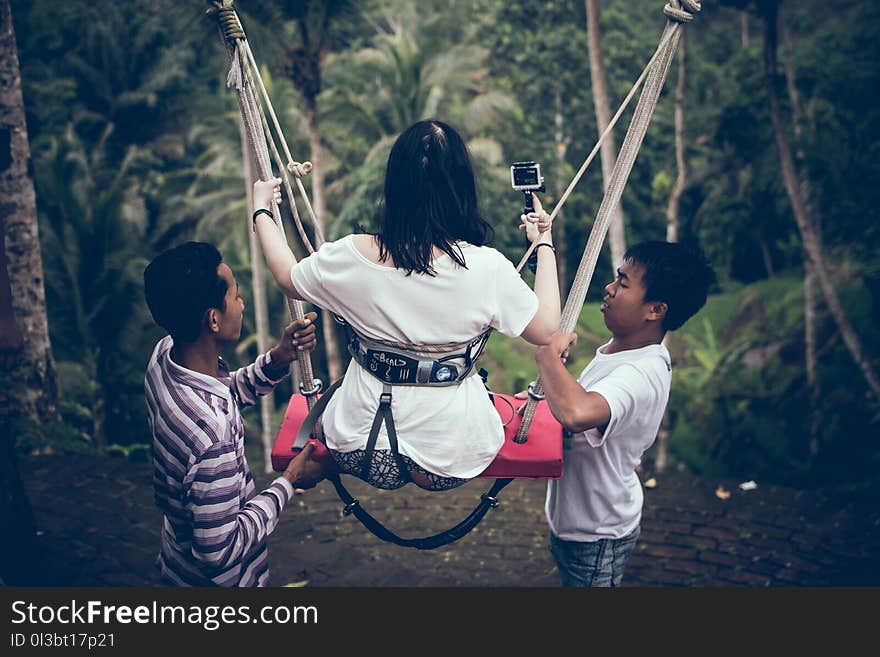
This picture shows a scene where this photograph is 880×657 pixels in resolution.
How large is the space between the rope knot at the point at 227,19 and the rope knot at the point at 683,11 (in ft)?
3.78

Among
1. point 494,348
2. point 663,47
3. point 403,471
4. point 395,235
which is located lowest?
point 494,348

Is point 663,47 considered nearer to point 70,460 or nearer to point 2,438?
point 2,438

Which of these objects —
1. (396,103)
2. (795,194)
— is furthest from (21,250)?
(396,103)

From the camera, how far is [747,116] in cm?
962

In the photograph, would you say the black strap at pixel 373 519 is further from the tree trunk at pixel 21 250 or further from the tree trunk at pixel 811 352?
the tree trunk at pixel 811 352

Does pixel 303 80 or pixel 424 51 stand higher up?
pixel 424 51

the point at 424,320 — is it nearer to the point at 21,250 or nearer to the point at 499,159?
the point at 21,250

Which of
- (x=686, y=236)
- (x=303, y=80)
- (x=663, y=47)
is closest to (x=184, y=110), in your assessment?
(x=303, y=80)

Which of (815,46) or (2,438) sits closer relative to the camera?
(2,438)

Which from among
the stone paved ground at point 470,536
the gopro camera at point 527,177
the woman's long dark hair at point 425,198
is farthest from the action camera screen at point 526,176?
the stone paved ground at point 470,536

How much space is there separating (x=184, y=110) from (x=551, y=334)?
784 inches

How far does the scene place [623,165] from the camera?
2.05 m

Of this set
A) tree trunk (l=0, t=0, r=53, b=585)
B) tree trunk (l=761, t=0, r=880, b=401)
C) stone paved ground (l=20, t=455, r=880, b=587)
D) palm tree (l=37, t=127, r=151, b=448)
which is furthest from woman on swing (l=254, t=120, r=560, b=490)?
palm tree (l=37, t=127, r=151, b=448)

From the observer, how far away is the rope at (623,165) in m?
2.04
